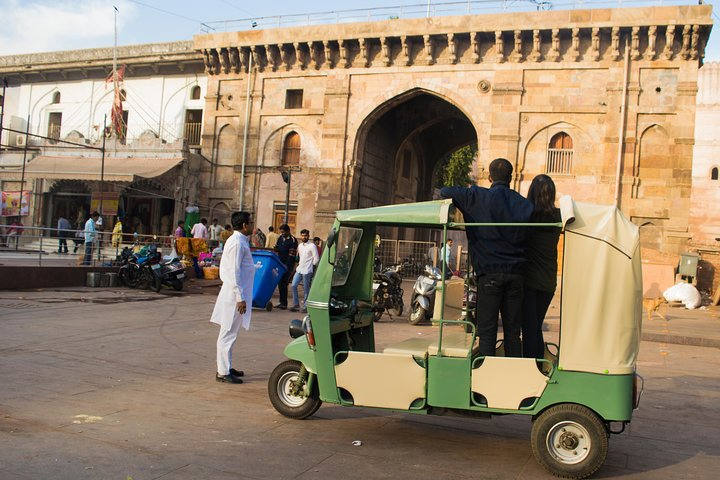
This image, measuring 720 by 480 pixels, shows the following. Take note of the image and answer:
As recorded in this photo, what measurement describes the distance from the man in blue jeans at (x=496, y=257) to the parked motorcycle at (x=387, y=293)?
8.28 m

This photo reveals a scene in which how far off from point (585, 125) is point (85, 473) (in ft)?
74.0

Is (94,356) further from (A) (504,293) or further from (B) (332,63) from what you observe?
(B) (332,63)

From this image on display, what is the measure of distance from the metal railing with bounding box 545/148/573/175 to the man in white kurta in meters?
19.0

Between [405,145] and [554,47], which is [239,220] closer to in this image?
[554,47]

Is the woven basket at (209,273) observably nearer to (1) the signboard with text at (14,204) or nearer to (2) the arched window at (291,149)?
(2) the arched window at (291,149)

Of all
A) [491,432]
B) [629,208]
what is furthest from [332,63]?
[491,432]

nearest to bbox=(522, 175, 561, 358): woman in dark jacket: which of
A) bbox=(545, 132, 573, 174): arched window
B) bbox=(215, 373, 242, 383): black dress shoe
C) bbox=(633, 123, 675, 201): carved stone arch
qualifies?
bbox=(215, 373, 242, 383): black dress shoe

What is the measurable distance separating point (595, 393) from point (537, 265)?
0.95 metres

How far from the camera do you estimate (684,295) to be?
64.8ft

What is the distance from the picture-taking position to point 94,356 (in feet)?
24.8

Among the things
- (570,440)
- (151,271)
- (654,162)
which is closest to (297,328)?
(570,440)

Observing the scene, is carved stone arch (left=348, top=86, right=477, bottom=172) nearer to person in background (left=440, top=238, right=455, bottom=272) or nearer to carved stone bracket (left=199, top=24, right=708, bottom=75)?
carved stone bracket (left=199, top=24, right=708, bottom=75)

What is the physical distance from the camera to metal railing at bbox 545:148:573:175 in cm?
2414

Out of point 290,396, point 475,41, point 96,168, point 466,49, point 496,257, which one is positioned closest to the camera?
point 496,257
